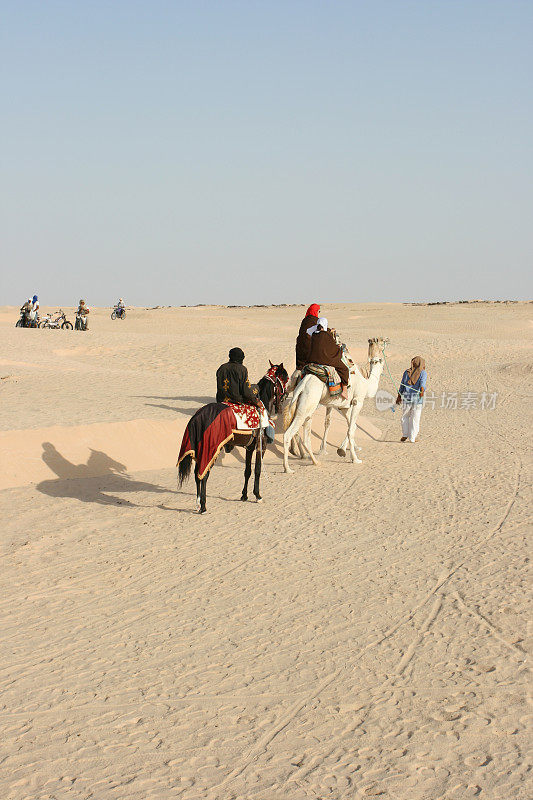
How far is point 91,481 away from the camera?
12469mm

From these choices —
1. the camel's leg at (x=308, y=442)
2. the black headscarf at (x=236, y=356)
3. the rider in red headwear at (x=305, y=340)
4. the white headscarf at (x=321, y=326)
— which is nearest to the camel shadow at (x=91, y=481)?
the black headscarf at (x=236, y=356)

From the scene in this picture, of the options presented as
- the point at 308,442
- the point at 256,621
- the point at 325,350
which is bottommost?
the point at 256,621

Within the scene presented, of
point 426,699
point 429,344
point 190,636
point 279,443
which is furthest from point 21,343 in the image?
point 426,699

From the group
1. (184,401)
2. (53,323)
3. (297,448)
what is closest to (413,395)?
(297,448)

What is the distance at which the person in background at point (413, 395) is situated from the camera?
15758mm

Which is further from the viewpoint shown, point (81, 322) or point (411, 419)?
point (81, 322)

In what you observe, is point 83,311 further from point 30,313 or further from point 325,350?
point 325,350

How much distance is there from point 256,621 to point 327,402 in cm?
722

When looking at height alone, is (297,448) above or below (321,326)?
below

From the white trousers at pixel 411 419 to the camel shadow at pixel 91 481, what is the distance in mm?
5913

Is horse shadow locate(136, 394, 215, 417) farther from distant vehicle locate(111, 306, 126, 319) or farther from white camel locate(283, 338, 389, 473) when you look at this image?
distant vehicle locate(111, 306, 126, 319)

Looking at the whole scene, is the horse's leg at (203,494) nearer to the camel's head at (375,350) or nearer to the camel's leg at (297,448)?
the camel's leg at (297,448)

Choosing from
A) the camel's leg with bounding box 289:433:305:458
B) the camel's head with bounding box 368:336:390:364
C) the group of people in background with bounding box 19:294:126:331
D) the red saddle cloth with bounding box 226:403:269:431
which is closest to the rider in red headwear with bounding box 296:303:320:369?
the camel's head with bounding box 368:336:390:364

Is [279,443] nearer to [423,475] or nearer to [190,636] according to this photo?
[423,475]
